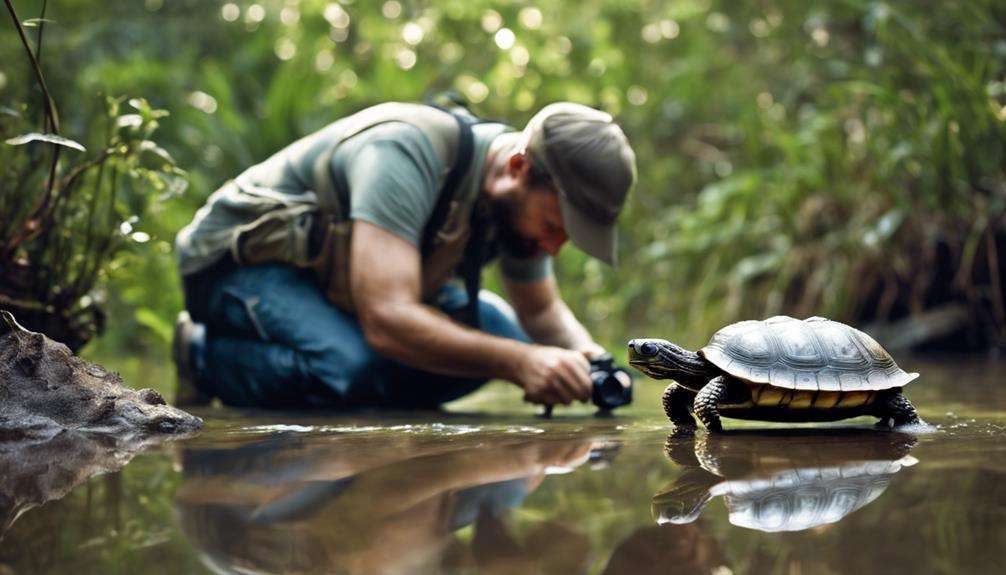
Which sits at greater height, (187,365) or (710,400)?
(187,365)

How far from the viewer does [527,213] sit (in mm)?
2898

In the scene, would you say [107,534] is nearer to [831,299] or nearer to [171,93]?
[831,299]

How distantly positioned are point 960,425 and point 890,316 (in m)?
3.43

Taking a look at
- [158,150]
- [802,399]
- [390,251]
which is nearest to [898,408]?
[802,399]

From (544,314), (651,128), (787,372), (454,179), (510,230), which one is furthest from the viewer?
(651,128)

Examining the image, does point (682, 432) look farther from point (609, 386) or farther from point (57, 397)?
point (57, 397)

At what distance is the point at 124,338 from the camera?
233 inches

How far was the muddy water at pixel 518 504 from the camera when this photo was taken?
1032 mm

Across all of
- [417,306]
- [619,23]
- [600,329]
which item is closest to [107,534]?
[417,306]

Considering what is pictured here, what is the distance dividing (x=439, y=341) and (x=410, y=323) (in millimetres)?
97

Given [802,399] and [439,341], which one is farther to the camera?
[439,341]

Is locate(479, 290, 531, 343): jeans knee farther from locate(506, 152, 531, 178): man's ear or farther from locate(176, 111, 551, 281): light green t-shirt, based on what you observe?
locate(506, 152, 531, 178): man's ear

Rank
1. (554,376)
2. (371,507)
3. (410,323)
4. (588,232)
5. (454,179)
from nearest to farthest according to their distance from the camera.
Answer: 1. (371,507)
2. (554,376)
3. (410,323)
4. (588,232)
5. (454,179)

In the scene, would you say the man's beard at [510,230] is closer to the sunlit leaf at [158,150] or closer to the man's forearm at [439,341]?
the man's forearm at [439,341]
